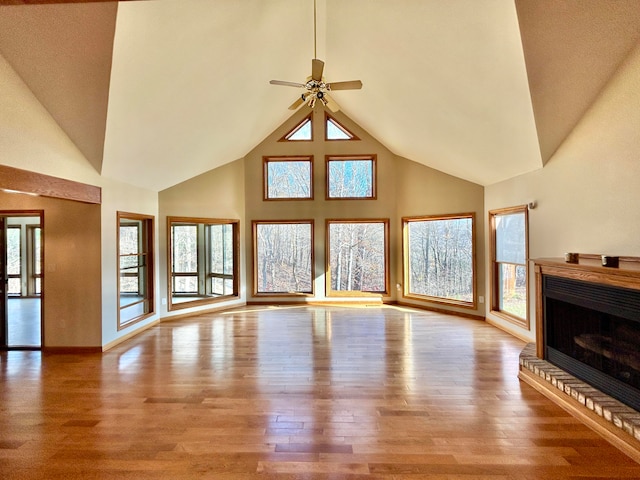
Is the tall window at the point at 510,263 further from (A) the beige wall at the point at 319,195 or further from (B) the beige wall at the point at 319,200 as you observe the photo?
(A) the beige wall at the point at 319,195

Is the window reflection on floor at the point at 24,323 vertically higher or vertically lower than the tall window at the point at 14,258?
lower

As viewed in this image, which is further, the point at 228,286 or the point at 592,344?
the point at 228,286

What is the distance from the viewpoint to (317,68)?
12.4ft

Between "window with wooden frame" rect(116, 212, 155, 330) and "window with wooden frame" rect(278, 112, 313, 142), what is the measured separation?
11.4 ft

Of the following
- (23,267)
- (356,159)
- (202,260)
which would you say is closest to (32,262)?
(23,267)

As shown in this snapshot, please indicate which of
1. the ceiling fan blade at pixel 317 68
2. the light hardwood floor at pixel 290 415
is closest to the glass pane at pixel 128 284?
the light hardwood floor at pixel 290 415

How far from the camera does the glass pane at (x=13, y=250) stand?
838 centimetres

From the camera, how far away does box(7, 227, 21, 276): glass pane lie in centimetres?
838

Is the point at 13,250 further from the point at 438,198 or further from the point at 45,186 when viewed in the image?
the point at 438,198

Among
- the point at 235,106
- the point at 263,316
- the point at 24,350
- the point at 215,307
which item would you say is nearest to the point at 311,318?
the point at 263,316

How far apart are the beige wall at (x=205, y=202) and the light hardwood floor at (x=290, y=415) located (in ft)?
6.21

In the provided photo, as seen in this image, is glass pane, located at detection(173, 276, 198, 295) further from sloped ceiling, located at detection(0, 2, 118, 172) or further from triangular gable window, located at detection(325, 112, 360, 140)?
triangular gable window, located at detection(325, 112, 360, 140)

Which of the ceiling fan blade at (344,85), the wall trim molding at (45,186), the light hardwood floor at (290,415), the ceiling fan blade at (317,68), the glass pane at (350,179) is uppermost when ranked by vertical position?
the ceiling fan blade at (317,68)

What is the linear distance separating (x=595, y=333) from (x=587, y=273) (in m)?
0.56
